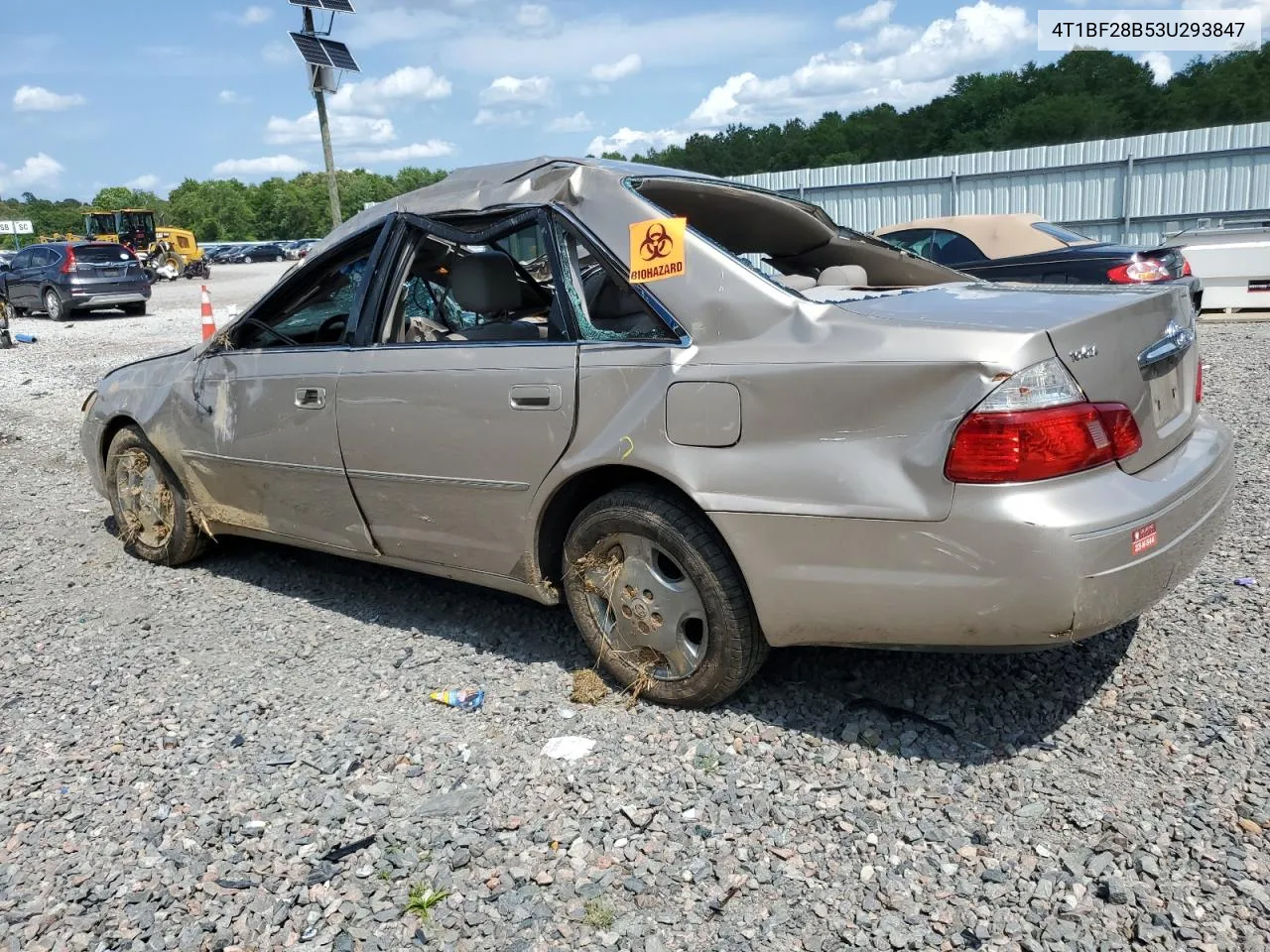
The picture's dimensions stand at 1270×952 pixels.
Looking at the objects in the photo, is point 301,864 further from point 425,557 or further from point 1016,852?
point 1016,852

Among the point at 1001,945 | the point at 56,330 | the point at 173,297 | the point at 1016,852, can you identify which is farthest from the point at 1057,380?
the point at 173,297

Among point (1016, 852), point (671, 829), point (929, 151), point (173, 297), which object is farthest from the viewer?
point (929, 151)

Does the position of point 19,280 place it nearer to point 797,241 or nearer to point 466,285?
point 466,285

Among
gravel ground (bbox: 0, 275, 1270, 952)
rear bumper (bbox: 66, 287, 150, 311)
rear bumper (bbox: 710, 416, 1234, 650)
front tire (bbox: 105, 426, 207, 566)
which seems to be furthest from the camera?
rear bumper (bbox: 66, 287, 150, 311)

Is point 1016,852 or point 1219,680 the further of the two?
point 1219,680

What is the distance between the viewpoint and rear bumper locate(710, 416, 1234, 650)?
8.11 feet

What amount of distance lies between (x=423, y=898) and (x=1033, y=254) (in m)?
9.24

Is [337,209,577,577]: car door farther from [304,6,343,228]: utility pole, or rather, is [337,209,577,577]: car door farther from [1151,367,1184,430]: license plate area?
[304,6,343,228]: utility pole

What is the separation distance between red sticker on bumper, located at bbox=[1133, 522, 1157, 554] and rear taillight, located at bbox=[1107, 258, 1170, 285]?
742 centimetres

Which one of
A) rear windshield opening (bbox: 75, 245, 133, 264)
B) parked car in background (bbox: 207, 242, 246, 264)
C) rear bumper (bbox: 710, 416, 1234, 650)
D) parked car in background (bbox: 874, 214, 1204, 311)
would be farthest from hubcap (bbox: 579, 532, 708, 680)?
parked car in background (bbox: 207, 242, 246, 264)

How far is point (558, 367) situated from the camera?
10.6 feet

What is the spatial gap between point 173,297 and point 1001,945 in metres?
31.4

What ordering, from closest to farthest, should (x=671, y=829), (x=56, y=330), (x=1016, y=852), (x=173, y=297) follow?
(x=1016, y=852)
(x=671, y=829)
(x=56, y=330)
(x=173, y=297)

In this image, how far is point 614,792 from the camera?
2.86 metres
